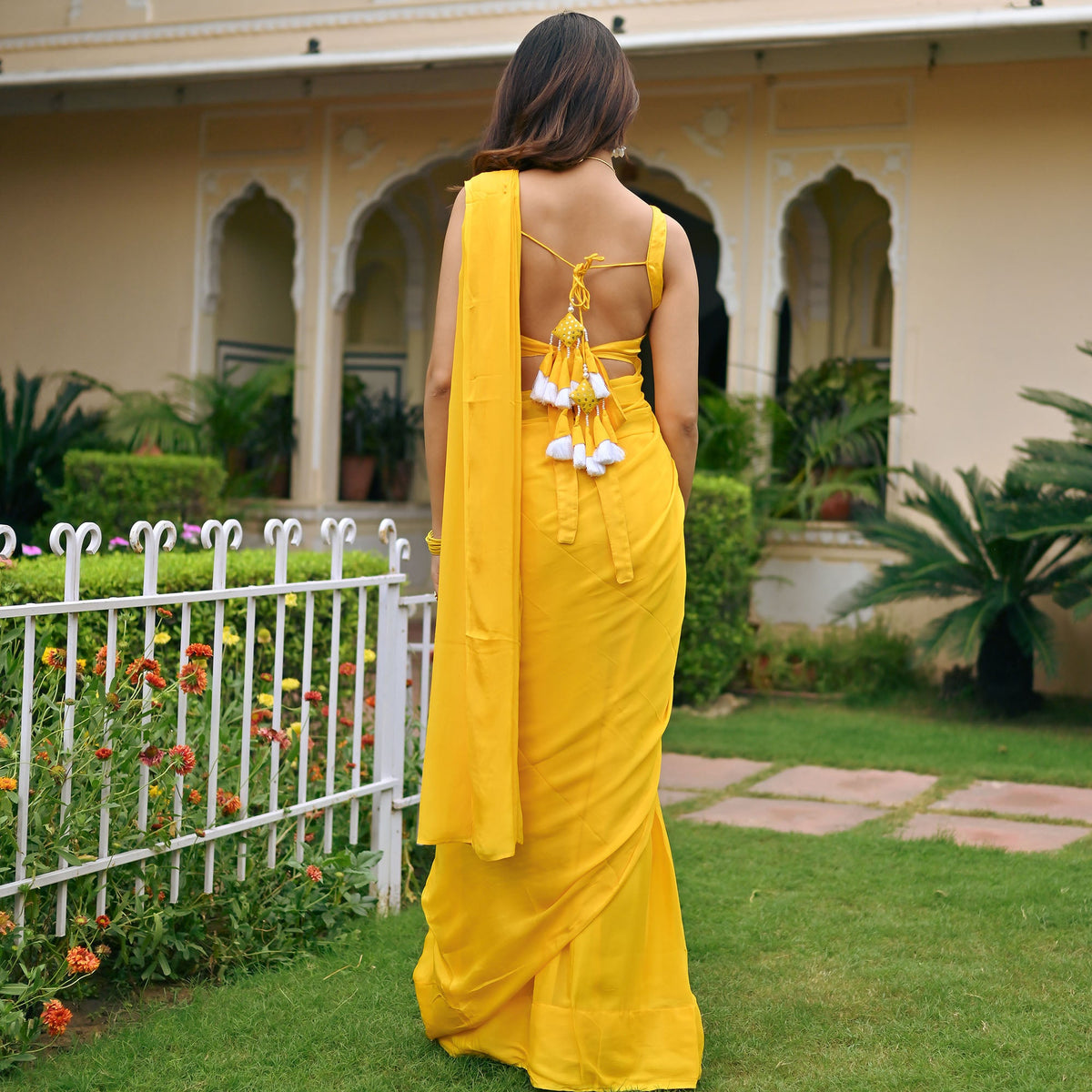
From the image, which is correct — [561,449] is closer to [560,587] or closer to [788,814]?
[560,587]

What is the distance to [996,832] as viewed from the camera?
15.0ft

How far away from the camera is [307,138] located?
9508 millimetres

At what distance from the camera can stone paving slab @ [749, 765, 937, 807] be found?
5129mm

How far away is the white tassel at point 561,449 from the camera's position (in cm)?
261

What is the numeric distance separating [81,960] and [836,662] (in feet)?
18.2

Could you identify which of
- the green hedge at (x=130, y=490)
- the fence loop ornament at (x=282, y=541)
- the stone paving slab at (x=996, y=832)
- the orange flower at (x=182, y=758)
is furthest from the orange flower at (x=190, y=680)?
the green hedge at (x=130, y=490)

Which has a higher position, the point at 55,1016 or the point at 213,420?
the point at 213,420

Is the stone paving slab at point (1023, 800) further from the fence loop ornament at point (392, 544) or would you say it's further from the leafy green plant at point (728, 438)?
the leafy green plant at point (728, 438)

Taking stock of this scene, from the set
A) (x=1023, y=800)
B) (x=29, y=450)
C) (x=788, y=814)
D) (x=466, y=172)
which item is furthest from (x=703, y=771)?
(x=466, y=172)

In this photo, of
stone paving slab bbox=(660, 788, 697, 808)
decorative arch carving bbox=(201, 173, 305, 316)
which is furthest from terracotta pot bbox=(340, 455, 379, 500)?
stone paving slab bbox=(660, 788, 697, 808)

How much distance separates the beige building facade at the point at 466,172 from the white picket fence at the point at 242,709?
15.4 ft

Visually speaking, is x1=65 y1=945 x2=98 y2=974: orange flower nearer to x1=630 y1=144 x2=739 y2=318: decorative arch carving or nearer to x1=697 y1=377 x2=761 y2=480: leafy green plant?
x1=697 y1=377 x2=761 y2=480: leafy green plant

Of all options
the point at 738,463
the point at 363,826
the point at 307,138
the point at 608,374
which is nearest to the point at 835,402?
the point at 738,463

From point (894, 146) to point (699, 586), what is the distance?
3.03 m
